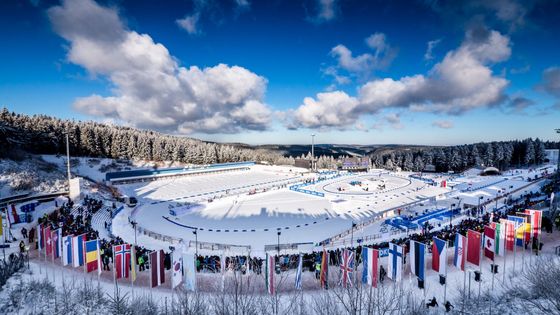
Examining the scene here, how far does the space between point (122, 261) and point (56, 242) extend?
5448 millimetres

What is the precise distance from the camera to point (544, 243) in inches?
774

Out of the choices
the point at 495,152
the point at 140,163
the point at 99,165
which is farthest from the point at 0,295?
the point at 495,152

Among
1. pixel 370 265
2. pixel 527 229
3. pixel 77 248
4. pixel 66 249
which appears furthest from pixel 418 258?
pixel 66 249

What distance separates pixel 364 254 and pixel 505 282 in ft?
24.9

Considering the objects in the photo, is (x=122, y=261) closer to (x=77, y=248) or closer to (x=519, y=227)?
(x=77, y=248)

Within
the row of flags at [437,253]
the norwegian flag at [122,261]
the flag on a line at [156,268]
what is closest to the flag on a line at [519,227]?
the row of flags at [437,253]

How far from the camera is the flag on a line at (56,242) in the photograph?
16.4 m

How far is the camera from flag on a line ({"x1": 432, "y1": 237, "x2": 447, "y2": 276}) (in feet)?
44.9

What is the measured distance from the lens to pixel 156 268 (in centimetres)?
1372

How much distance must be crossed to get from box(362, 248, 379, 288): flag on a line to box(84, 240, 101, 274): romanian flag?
13631mm

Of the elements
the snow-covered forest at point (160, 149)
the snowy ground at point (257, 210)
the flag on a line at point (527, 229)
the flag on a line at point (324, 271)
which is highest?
the snow-covered forest at point (160, 149)

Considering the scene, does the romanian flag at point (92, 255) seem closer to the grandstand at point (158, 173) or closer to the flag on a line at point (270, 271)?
the flag on a line at point (270, 271)

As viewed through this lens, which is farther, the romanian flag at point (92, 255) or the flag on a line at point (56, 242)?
the flag on a line at point (56, 242)

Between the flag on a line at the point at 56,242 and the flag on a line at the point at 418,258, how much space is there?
63.3 ft
